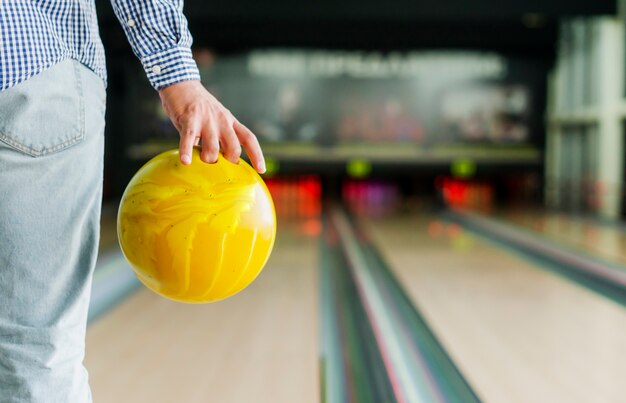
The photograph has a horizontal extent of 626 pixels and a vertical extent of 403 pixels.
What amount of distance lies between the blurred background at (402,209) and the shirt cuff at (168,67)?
1.25m

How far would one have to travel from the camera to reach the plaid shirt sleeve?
3.53ft

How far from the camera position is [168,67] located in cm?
109

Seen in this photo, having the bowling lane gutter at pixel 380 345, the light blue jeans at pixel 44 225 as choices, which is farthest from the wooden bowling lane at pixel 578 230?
the light blue jeans at pixel 44 225

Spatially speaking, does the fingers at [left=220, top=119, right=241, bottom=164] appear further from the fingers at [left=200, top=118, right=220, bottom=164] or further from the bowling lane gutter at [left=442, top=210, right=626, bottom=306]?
the bowling lane gutter at [left=442, top=210, right=626, bottom=306]

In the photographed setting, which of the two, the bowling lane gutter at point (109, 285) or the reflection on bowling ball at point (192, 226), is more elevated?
the reflection on bowling ball at point (192, 226)

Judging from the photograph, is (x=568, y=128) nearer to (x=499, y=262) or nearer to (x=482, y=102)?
(x=482, y=102)

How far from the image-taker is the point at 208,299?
4.14 feet

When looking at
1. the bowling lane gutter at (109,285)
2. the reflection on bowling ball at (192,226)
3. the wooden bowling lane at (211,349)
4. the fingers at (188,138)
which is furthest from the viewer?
the bowling lane gutter at (109,285)

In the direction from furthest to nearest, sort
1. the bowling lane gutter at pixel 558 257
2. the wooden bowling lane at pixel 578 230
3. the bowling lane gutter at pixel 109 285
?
1. the wooden bowling lane at pixel 578 230
2. the bowling lane gutter at pixel 558 257
3. the bowling lane gutter at pixel 109 285

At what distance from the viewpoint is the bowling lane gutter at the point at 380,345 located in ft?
7.19

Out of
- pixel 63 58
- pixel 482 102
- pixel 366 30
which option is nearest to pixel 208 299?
pixel 63 58

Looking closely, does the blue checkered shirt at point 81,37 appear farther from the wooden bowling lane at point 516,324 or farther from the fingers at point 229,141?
the wooden bowling lane at point 516,324

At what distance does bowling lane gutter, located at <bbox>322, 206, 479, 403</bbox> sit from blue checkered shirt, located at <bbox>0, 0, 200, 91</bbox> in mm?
1278

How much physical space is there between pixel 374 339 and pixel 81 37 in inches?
79.6
